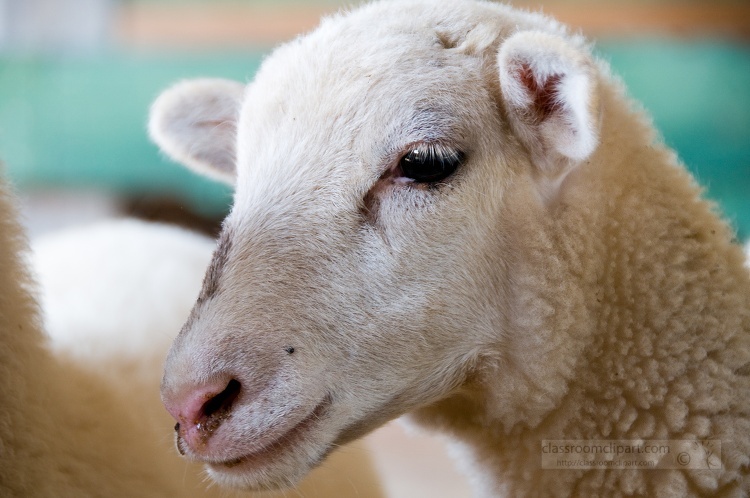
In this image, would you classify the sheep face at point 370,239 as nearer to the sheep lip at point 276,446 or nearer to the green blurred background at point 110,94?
the sheep lip at point 276,446

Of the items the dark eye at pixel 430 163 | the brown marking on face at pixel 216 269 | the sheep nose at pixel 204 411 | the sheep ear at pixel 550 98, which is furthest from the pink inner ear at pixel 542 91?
the sheep nose at pixel 204 411

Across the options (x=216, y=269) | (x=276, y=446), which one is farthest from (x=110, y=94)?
(x=276, y=446)

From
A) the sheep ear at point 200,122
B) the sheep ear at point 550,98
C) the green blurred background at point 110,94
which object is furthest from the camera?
the green blurred background at point 110,94

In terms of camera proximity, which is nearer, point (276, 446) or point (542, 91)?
point (276, 446)

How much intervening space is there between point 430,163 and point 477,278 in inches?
11.0

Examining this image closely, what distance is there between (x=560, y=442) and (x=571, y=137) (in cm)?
69

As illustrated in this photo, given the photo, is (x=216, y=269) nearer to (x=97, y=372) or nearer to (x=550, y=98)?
(x=97, y=372)

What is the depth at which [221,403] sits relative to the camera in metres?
1.55

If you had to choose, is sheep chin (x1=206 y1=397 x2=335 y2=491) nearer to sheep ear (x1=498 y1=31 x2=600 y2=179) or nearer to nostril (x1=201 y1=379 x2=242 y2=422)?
nostril (x1=201 y1=379 x2=242 y2=422)

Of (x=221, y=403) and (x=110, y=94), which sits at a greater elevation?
(x=110, y=94)

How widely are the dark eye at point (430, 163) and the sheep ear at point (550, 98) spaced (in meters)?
0.17

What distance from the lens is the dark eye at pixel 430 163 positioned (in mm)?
1700

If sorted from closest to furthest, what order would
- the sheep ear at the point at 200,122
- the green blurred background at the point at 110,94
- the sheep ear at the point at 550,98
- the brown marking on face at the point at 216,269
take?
the sheep ear at the point at 550,98 < the brown marking on face at the point at 216,269 < the sheep ear at the point at 200,122 < the green blurred background at the point at 110,94

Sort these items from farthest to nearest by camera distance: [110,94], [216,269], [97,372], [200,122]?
[110,94] < [200,122] < [97,372] < [216,269]
